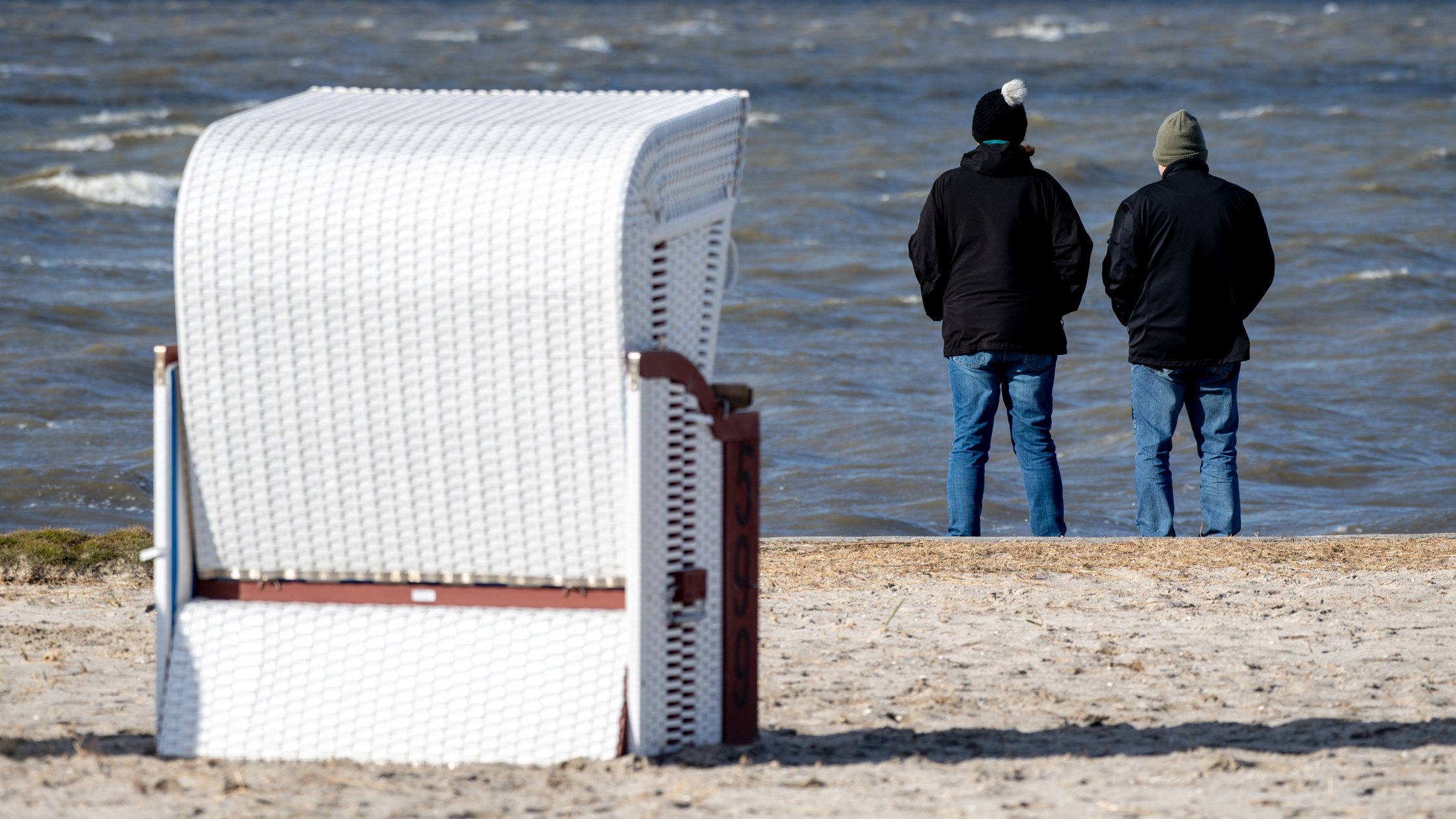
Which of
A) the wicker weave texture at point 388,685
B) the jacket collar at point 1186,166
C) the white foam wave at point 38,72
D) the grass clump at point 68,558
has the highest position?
the jacket collar at point 1186,166

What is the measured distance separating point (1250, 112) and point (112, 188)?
65.0 ft

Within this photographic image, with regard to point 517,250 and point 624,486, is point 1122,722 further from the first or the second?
point 517,250

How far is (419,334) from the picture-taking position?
3.99 meters

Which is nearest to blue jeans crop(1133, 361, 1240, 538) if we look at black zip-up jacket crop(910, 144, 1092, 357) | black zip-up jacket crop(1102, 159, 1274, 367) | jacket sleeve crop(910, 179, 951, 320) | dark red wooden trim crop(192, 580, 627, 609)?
black zip-up jacket crop(1102, 159, 1274, 367)

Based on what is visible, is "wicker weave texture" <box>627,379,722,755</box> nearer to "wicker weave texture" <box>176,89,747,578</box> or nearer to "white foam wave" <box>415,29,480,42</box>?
"wicker weave texture" <box>176,89,747,578</box>

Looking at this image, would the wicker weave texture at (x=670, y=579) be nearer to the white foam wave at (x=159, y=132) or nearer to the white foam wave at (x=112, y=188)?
the white foam wave at (x=112, y=188)

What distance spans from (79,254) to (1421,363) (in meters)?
13.2

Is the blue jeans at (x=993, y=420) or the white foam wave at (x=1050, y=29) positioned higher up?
the white foam wave at (x=1050, y=29)

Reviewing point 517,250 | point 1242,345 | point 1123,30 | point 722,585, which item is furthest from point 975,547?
point 1123,30

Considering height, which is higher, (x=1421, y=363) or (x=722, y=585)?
Answer: (x=722, y=585)

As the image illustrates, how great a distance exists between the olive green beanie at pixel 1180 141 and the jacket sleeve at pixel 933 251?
32.7 inches

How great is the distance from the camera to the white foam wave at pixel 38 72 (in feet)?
116

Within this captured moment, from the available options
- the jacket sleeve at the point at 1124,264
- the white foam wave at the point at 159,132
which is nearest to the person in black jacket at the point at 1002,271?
the jacket sleeve at the point at 1124,264

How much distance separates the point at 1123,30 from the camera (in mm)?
57938
